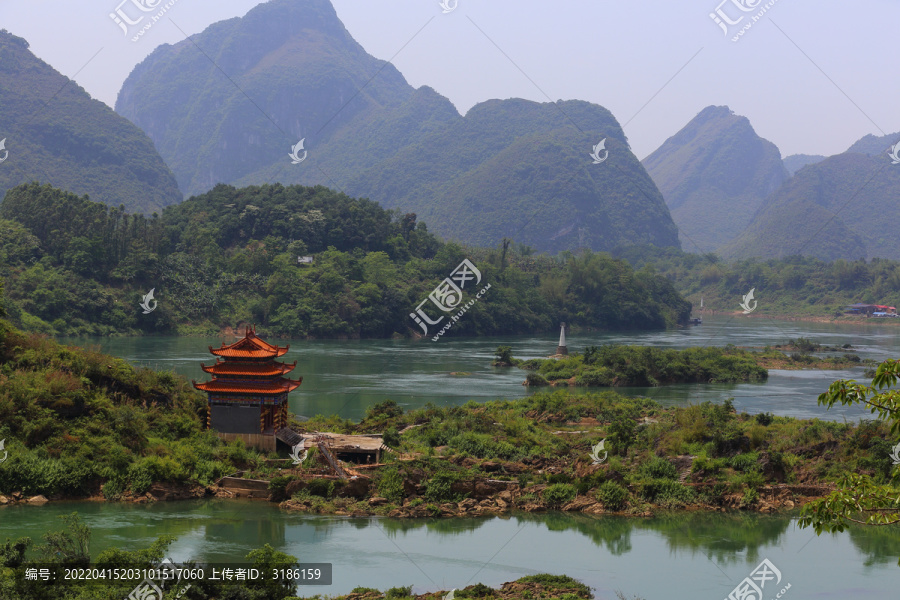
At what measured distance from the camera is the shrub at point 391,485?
59.1ft

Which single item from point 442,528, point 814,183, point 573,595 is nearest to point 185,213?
point 442,528

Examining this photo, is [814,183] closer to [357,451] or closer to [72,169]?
[72,169]

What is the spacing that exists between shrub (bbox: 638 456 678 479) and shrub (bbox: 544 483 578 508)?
2.05 metres

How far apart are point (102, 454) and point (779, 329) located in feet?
216

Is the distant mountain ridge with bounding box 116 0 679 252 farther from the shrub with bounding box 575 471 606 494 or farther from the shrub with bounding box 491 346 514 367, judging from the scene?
the shrub with bounding box 575 471 606 494

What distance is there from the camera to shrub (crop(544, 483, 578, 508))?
1859 centimetres

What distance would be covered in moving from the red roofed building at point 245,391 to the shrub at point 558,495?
231 inches

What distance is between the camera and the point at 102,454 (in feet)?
58.7

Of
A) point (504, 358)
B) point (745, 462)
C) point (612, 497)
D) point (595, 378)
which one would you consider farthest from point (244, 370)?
point (504, 358)

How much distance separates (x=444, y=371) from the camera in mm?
42344

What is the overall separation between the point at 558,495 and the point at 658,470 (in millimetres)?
2698

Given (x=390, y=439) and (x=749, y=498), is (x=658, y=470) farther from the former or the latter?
(x=390, y=439)

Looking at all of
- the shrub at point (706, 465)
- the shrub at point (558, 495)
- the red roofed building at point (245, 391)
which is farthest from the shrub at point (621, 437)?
A: the red roofed building at point (245, 391)

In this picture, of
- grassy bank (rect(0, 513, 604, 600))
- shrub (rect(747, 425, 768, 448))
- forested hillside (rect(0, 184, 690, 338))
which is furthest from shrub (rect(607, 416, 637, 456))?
forested hillside (rect(0, 184, 690, 338))
